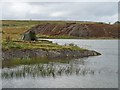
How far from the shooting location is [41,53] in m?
55.2

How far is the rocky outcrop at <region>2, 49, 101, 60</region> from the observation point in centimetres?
5122

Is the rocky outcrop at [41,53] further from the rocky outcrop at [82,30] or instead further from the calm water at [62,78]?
the rocky outcrop at [82,30]

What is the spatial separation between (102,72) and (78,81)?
6565 mm

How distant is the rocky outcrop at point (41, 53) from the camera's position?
5122 centimetres

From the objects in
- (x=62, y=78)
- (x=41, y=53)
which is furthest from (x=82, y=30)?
(x=62, y=78)

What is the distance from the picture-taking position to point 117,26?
179 metres

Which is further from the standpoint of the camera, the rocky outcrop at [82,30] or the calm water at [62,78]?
the rocky outcrop at [82,30]

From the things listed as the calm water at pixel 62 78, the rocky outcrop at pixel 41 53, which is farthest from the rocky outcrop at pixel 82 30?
the calm water at pixel 62 78

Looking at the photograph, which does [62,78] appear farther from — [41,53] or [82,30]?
[82,30]

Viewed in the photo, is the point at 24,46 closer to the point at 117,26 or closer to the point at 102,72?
the point at 102,72

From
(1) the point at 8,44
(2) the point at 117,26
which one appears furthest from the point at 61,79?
(2) the point at 117,26

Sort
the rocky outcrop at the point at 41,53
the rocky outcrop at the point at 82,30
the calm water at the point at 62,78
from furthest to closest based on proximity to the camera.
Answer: the rocky outcrop at the point at 82,30
the rocky outcrop at the point at 41,53
the calm water at the point at 62,78

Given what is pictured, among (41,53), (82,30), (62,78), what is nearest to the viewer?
(62,78)

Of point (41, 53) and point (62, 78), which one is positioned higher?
point (41, 53)
